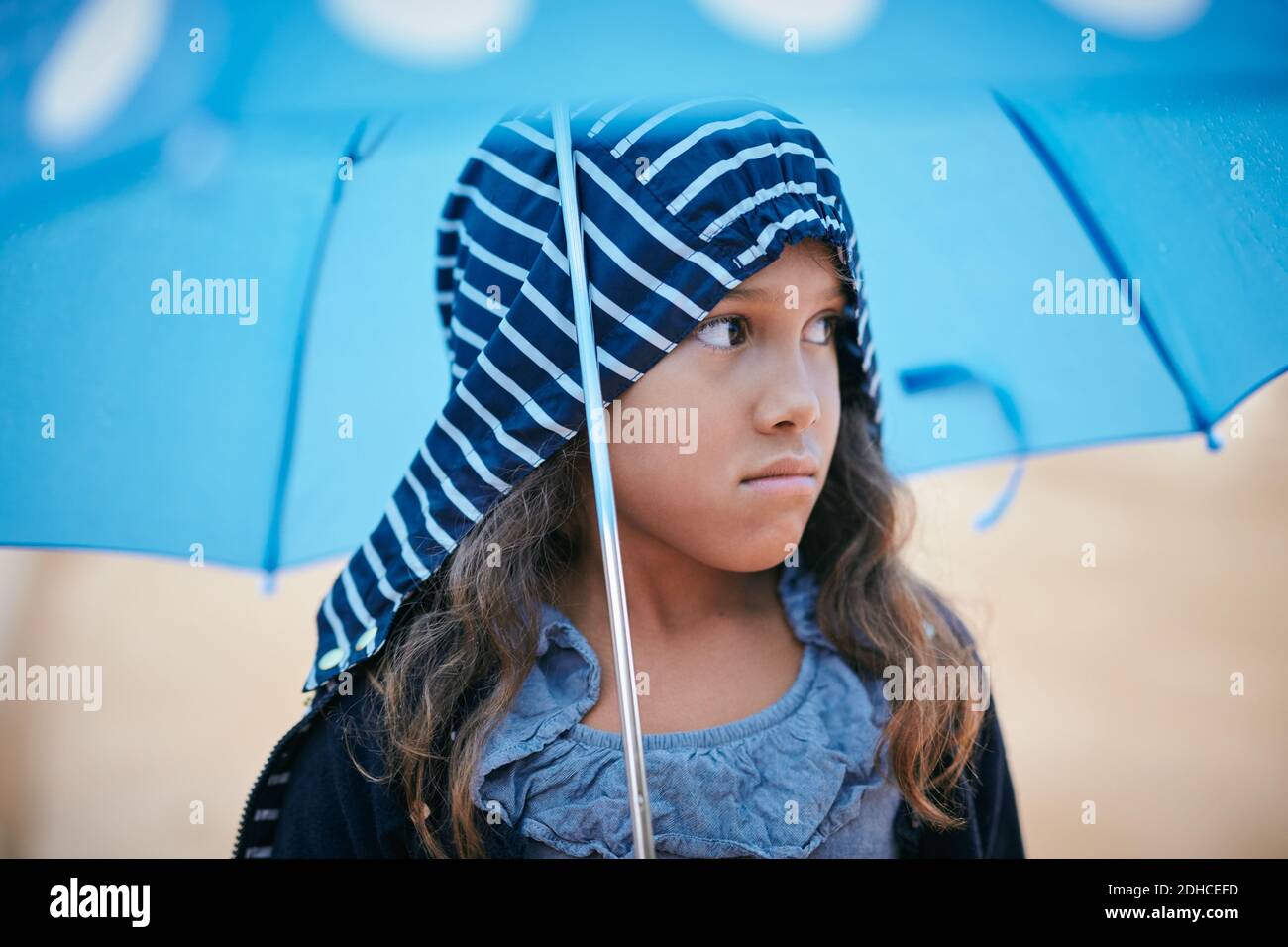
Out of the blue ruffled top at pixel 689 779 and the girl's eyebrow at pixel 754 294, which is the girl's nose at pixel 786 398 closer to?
the girl's eyebrow at pixel 754 294

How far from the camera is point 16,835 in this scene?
324 cm

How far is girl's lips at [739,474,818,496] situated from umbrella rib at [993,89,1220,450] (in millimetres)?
516

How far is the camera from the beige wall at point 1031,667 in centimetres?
331

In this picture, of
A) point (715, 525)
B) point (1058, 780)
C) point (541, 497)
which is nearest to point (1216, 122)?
point (715, 525)

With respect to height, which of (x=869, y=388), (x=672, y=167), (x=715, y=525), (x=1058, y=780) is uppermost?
(x=672, y=167)

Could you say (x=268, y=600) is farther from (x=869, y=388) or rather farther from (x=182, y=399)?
(x=869, y=388)

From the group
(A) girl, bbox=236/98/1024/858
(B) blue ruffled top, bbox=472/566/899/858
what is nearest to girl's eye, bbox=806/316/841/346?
(A) girl, bbox=236/98/1024/858

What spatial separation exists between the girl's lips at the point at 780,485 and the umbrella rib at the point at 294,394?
641 mm

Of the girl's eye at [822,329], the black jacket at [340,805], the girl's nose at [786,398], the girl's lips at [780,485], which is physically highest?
the girl's eye at [822,329]

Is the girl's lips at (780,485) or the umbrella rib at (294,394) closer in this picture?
the girl's lips at (780,485)

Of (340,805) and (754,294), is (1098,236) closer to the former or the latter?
(754,294)

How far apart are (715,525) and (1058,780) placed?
244cm

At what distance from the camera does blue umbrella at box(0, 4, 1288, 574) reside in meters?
1.35

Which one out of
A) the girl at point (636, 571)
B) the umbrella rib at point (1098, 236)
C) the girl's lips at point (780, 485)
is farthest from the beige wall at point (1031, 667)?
the girl's lips at point (780, 485)
